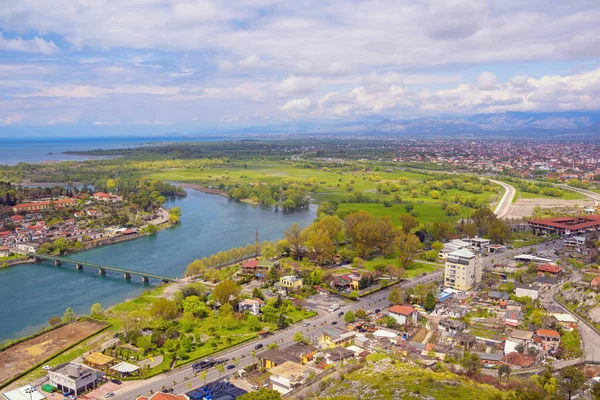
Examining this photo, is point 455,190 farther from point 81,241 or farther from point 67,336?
point 67,336

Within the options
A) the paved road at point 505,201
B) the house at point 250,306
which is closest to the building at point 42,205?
the house at point 250,306

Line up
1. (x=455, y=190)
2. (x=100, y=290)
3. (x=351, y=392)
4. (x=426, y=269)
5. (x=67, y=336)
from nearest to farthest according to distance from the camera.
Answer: (x=351, y=392) < (x=67, y=336) < (x=100, y=290) < (x=426, y=269) < (x=455, y=190)

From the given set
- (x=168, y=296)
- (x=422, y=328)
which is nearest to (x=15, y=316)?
(x=168, y=296)

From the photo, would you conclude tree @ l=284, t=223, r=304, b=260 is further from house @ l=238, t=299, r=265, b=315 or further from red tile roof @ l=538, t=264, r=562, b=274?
red tile roof @ l=538, t=264, r=562, b=274

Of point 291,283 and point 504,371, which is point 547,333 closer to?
point 504,371

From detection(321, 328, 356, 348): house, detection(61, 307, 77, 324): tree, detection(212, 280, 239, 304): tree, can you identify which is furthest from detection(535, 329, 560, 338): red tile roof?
detection(61, 307, 77, 324): tree

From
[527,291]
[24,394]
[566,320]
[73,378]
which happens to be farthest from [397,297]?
[24,394]
